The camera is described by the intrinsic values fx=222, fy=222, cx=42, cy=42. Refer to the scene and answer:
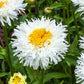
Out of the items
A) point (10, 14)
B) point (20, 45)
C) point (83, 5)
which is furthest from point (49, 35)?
point (83, 5)

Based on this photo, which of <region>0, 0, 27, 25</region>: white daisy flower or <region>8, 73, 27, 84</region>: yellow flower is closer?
<region>8, 73, 27, 84</region>: yellow flower

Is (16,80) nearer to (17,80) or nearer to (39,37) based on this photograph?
(17,80)

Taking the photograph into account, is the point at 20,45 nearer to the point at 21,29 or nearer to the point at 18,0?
the point at 21,29

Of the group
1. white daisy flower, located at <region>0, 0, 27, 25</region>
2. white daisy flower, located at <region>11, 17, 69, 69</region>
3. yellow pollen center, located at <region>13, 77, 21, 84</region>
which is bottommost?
yellow pollen center, located at <region>13, 77, 21, 84</region>

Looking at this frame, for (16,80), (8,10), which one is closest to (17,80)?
(16,80)

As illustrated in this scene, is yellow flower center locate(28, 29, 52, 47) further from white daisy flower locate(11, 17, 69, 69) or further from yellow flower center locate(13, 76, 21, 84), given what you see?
yellow flower center locate(13, 76, 21, 84)

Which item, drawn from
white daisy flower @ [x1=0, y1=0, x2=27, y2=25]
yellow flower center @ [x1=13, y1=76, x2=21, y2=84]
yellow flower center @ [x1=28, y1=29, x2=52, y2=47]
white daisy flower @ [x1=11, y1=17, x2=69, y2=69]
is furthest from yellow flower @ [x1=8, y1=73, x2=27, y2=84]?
white daisy flower @ [x1=0, y1=0, x2=27, y2=25]

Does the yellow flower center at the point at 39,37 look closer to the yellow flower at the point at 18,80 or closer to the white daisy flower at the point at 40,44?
the white daisy flower at the point at 40,44
